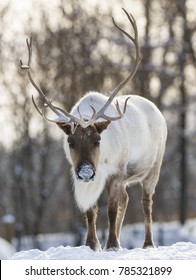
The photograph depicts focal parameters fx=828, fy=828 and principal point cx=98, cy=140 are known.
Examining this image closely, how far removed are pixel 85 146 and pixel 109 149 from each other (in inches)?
22.0

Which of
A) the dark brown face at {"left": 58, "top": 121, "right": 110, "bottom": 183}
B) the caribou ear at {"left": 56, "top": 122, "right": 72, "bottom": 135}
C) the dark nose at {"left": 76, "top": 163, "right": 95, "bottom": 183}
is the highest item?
the caribou ear at {"left": 56, "top": 122, "right": 72, "bottom": 135}

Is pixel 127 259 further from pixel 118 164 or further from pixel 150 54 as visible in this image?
pixel 150 54

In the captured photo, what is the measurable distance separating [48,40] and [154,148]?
10.4m

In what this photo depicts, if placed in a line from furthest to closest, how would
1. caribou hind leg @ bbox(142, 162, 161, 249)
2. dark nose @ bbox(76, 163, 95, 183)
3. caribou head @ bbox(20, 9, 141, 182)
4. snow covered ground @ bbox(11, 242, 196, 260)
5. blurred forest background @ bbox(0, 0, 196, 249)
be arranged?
blurred forest background @ bbox(0, 0, 196, 249) < caribou hind leg @ bbox(142, 162, 161, 249) < caribou head @ bbox(20, 9, 141, 182) < dark nose @ bbox(76, 163, 95, 183) < snow covered ground @ bbox(11, 242, 196, 260)

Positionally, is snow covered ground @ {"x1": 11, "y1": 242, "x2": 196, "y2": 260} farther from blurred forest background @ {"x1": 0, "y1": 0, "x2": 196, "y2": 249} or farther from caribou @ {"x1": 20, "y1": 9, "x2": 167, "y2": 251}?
blurred forest background @ {"x1": 0, "y1": 0, "x2": 196, "y2": 249}

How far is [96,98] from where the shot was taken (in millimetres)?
9055

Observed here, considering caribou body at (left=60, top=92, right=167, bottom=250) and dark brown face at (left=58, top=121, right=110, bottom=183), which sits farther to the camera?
caribou body at (left=60, top=92, right=167, bottom=250)

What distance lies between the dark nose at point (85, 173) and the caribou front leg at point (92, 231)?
0.95 metres

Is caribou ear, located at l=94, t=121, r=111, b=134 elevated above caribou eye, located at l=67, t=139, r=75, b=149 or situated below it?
above

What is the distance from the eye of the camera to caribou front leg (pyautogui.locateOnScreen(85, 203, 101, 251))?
8602 millimetres

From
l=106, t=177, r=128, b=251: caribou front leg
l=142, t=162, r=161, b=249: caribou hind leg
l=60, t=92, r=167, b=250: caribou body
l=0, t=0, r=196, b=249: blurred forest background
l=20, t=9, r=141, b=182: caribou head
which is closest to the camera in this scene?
l=20, t=9, r=141, b=182: caribou head

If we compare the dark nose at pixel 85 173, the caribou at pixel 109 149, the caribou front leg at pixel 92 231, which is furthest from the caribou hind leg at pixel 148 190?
the dark nose at pixel 85 173

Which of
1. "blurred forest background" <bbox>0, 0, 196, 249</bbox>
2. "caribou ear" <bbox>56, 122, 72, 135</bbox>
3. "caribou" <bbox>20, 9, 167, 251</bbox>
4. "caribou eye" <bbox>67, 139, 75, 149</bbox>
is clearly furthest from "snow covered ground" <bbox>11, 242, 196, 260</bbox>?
"blurred forest background" <bbox>0, 0, 196, 249</bbox>

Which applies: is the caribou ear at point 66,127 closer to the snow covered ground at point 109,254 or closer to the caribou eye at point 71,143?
the caribou eye at point 71,143
